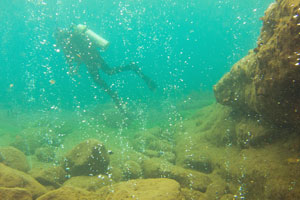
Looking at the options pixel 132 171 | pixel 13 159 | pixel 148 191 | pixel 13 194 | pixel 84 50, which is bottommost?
pixel 148 191

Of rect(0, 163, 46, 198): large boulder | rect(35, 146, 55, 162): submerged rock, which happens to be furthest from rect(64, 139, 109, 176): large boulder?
rect(35, 146, 55, 162): submerged rock

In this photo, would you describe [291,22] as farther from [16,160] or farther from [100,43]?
[100,43]

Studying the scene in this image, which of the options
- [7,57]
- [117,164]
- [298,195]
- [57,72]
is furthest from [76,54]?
[57,72]

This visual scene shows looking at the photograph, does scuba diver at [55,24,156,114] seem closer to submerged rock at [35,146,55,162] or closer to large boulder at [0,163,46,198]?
submerged rock at [35,146,55,162]

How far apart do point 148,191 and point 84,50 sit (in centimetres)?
805

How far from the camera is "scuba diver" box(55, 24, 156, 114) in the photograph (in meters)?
8.56

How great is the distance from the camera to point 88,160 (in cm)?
430

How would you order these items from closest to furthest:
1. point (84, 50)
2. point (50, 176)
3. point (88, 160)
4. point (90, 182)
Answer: point (90, 182) → point (50, 176) → point (88, 160) → point (84, 50)

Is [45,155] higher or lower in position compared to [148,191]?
higher

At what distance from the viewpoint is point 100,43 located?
9.58 m

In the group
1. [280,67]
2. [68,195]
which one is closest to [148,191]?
[68,195]

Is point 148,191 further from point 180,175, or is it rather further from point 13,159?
point 13,159

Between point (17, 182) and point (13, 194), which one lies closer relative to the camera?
point (13, 194)

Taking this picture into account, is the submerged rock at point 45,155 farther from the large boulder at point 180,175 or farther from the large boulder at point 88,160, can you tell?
the large boulder at point 180,175
